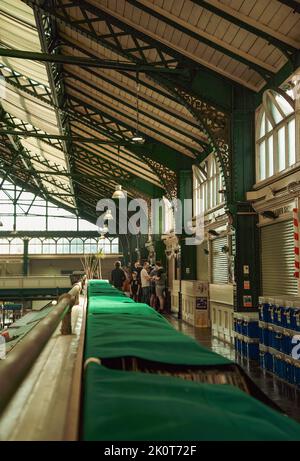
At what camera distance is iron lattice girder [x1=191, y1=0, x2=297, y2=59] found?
6.33m

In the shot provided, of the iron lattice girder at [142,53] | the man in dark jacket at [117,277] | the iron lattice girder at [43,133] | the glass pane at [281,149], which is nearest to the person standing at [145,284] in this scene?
the man in dark jacket at [117,277]

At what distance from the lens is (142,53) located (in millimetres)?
7957

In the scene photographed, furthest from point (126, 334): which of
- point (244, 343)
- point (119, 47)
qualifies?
point (119, 47)

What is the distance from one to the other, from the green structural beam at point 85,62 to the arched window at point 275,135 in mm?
1499

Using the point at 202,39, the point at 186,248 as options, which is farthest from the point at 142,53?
the point at 186,248

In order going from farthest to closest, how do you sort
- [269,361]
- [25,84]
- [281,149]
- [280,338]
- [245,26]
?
[25,84]
[281,149]
[269,361]
[245,26]
[280,338]

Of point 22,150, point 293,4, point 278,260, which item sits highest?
point 22,150

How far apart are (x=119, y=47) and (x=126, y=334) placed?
674 cm

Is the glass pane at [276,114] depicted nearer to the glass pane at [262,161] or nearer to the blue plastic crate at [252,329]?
the glass pane at [262,161]

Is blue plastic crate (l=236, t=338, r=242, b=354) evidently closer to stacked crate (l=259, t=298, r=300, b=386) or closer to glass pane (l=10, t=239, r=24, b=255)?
stacked crate (l=259, t=298, r=300, b=386)

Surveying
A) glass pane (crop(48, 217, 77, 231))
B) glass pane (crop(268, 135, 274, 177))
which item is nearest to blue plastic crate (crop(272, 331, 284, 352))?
glass pane (crop(268, 135, 274, 177))

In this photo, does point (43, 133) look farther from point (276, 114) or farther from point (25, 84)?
point (276, 114)

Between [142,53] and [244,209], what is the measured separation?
3.05 meters
